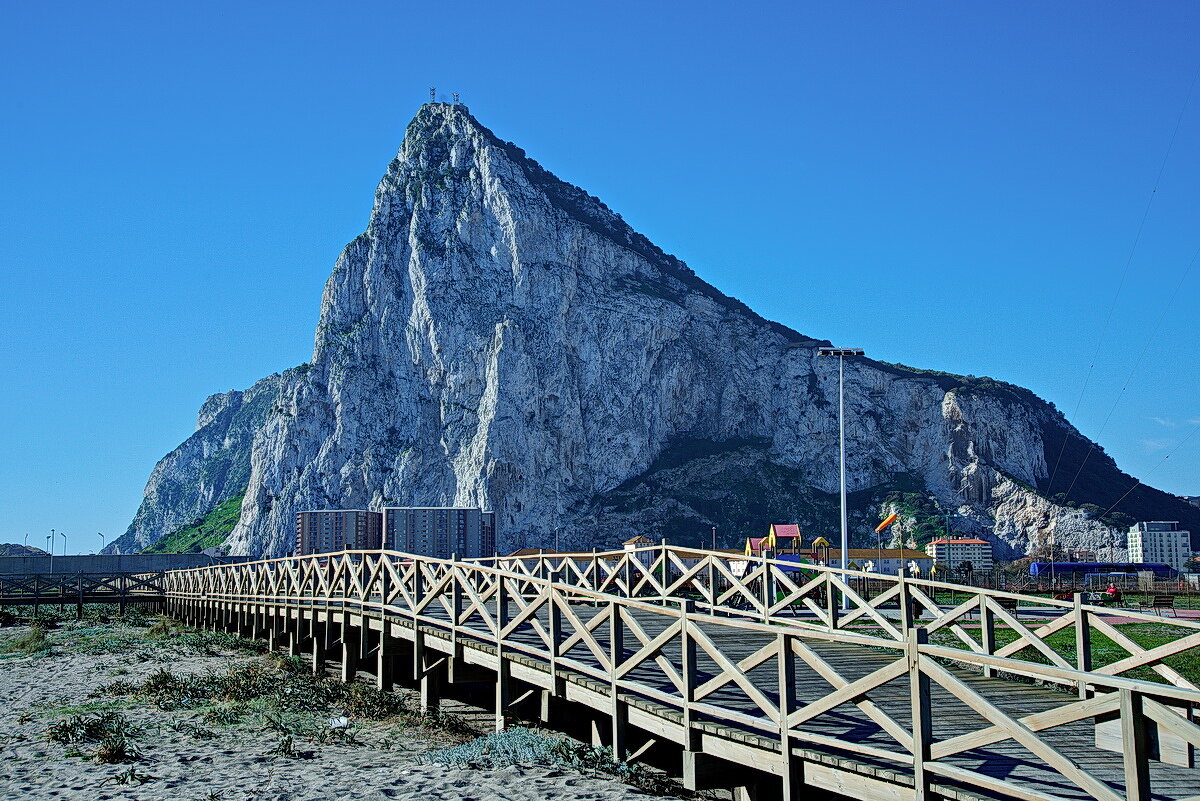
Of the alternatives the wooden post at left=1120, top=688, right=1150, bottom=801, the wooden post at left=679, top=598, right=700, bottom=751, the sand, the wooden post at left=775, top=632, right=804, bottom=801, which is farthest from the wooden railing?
the wooden post at left=1120, top=688, right=1150, bottom=801

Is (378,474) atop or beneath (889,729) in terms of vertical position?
atop

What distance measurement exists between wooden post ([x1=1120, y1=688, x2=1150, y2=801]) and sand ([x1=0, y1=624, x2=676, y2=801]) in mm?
4547

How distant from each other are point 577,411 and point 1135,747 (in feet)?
428

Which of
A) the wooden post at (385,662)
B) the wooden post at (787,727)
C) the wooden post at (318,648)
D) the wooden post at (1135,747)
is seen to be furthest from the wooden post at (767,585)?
the wooden post at (318,648)

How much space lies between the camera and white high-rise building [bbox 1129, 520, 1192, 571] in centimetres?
12388

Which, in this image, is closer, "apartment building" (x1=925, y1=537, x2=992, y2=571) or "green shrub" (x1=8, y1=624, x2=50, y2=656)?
"green shrub" (x1=8, y1=624, x2=50, y2=656)

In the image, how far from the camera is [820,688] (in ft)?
31.5

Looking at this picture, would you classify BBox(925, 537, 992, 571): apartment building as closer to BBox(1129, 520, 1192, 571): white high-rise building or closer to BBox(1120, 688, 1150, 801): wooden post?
BBox(1129, 520, 1192, 571): white high-rise building

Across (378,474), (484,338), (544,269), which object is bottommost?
(378,474)

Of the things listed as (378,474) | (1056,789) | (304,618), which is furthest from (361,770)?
(378,474)

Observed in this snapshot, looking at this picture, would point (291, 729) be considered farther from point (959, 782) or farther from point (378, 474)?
point (378, 474)

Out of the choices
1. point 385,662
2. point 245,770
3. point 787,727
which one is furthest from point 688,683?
point 385,662

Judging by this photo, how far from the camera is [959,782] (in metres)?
6.50

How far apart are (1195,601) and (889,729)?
41.1m
